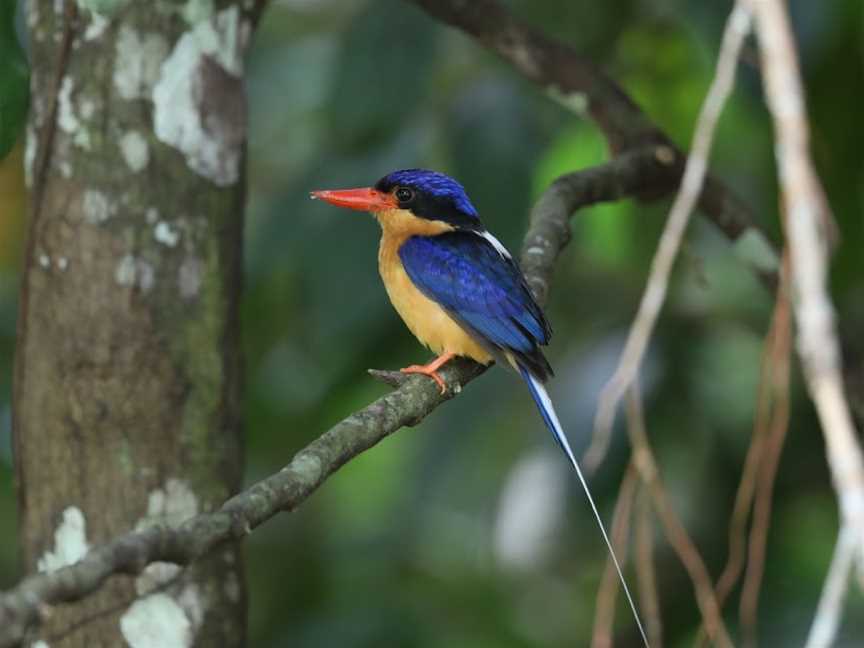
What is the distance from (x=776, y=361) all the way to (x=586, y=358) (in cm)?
298

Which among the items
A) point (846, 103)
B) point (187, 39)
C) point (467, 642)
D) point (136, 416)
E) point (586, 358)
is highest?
point (187, 39)

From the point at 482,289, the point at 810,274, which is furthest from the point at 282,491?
the point at 482,289

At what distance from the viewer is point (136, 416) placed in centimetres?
299

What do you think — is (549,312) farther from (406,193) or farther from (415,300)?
(415,300)

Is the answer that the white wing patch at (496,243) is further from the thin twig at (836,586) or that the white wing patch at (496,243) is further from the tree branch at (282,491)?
the thin twig at (836,586)

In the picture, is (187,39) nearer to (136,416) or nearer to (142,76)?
(142,76)

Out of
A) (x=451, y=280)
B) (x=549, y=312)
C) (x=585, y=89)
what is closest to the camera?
(x=451, y=280)

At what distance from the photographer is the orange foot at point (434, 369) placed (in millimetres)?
2721

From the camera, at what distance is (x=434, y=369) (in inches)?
129

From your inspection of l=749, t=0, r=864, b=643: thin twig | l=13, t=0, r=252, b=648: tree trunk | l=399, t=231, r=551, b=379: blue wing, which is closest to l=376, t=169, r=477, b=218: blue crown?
l=399, t=231, r=551, b=379: blue wing

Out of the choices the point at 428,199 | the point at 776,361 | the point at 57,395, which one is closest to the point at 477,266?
the point at 428,199

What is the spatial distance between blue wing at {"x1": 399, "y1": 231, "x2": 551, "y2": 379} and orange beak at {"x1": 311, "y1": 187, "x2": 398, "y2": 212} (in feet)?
0.61

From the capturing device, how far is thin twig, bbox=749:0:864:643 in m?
1.00

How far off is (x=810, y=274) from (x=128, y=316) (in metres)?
2.17
